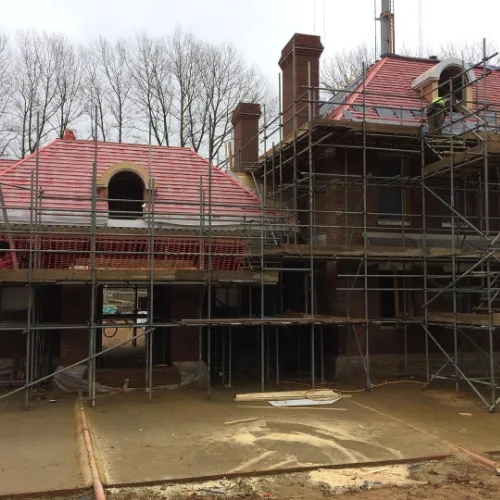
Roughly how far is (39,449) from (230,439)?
9.54 feet

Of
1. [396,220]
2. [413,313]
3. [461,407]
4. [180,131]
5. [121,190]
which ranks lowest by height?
[461,407]

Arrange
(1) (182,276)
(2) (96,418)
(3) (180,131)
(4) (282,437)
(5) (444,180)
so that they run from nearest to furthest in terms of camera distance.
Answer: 1. (4) (282,437)
2. (2) (96,418)
3. (1) (182,276)
4. (5) (444,180)
5. (3) (180,131)

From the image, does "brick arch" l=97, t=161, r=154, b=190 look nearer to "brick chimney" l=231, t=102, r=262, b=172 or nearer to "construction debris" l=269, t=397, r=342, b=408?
"brick chimney" l=231, t=102, r=262, b=172

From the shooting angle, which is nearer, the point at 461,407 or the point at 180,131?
the point at 461,407

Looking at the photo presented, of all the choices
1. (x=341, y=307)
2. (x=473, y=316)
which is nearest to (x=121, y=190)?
(x=341, y=307)

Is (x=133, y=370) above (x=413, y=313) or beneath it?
beneath

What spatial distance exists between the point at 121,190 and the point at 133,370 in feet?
17.1

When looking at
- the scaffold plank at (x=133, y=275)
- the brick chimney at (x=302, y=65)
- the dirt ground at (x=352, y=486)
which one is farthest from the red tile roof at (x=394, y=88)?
the dirt ground at (x=352, y=486)

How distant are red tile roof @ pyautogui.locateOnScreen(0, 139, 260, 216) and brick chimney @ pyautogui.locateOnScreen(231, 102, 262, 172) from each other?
2.92 meters

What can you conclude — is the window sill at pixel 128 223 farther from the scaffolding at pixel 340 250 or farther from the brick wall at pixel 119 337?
the brick wall at pixel 119 337

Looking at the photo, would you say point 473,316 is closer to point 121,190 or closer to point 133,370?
point 133,370

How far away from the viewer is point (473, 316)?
11.8 meters

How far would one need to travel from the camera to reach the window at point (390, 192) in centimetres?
1506

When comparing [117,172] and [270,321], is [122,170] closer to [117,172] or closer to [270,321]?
[117,172]
